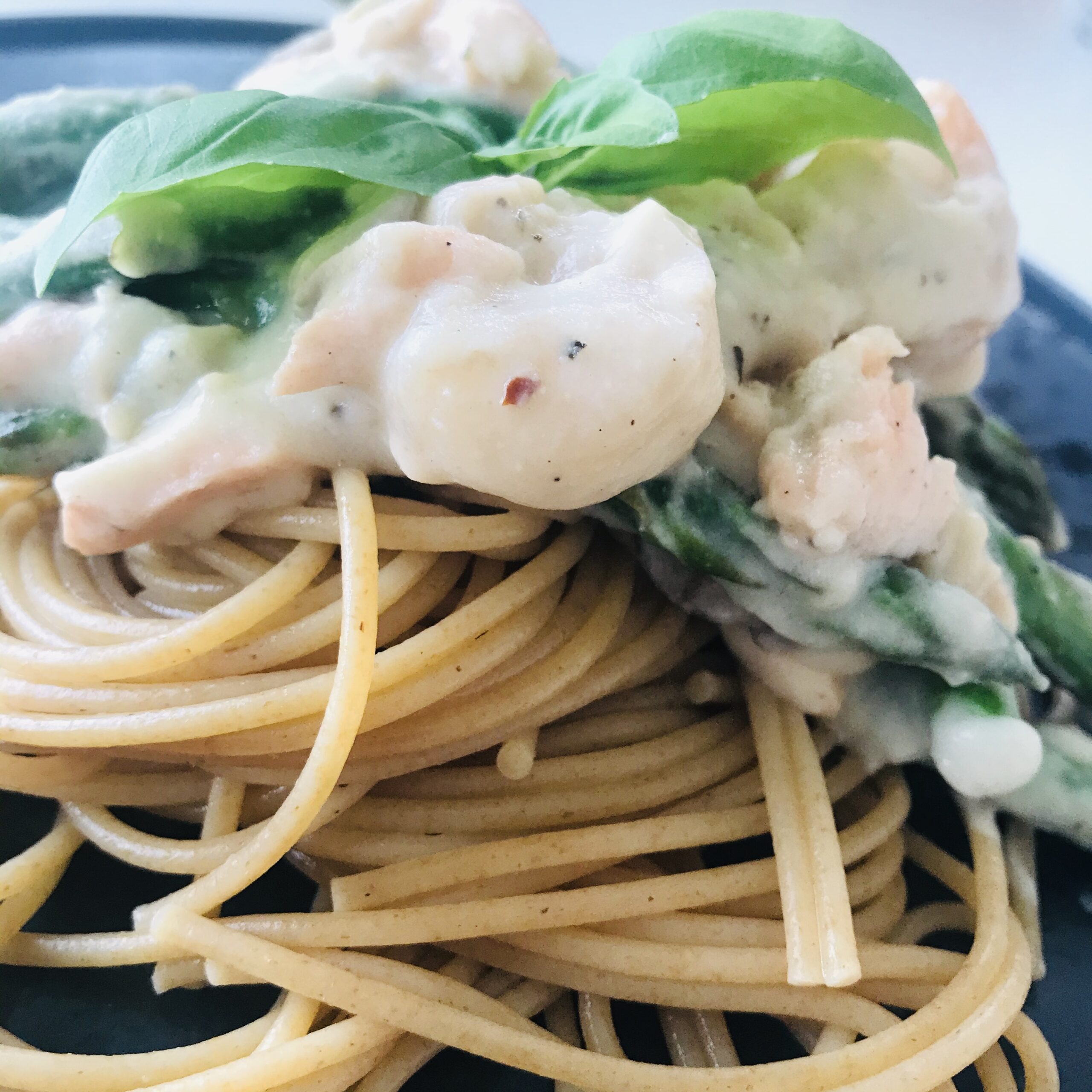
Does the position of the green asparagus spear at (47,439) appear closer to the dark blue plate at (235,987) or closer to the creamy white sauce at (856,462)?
the dark blue plate at (235,987)

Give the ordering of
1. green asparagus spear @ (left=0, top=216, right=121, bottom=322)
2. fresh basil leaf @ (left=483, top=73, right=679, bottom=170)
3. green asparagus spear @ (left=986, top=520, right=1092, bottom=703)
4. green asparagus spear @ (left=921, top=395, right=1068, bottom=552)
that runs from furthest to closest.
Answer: green asparagus spear @ (left=921, top=395, right=1068, bottom=552) → green asparagus spear @ (left=986, top=520, right=1092, bottom=703) → green asparagus spear @ (left=0, top=216, right=121, bottom=322) → fresh basil leaf @ (left=483, top=73, right=679, bottom=170)

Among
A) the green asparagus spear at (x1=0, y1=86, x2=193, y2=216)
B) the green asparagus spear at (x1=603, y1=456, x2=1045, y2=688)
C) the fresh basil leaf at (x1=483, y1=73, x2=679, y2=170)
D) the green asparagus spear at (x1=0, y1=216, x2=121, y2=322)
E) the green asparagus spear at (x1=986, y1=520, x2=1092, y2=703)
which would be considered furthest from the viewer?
the green asparagus spear at (x1=0, y1=86, x2=193, y2=216)

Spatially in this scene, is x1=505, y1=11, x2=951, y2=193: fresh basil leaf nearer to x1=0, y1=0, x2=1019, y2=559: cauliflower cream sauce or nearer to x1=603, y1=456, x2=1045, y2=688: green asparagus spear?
x1=0, y1=0, x2=1019, y2=559: cauliflower cream sauce

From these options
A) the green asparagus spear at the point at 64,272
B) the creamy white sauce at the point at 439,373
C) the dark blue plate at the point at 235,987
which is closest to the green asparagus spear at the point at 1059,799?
the dark blue plate at the point at 235,987

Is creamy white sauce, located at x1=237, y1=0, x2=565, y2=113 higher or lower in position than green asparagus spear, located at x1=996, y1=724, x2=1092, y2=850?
higher

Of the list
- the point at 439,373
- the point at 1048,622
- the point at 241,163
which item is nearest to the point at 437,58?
the point at 241,163

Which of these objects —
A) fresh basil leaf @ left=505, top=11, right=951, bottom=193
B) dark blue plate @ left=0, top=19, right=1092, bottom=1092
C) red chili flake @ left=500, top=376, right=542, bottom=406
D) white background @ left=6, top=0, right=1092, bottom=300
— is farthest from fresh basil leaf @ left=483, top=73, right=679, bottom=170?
white background @ left=6, top=0, right=1092, bottom=300
